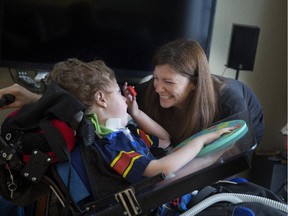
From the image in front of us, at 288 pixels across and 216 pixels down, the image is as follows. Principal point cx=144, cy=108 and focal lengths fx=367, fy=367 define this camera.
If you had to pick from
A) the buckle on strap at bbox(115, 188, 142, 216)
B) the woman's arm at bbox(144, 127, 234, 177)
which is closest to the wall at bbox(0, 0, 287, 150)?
the woman's arm at bbox(144, 127, 234, 177)

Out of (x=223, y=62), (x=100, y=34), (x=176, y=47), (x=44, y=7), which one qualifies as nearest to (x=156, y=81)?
Answer: (x=176, y=47)

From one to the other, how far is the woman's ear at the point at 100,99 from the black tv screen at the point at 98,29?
75 cm

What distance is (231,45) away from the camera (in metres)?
2.19

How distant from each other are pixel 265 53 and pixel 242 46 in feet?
1.64

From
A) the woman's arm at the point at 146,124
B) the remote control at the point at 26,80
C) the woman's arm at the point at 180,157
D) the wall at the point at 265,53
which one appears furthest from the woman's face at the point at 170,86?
the wall at the point at 265,53

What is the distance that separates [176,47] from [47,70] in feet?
2.28

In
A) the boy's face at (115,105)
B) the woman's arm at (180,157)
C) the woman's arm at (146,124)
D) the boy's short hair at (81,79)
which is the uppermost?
the boy's short hair at (81,79)

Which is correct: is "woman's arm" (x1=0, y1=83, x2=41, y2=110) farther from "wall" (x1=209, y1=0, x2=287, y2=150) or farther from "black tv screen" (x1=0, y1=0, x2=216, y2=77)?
"wall" (x1=209, y1=0, x2=287, y2=150)

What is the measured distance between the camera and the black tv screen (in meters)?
1.73

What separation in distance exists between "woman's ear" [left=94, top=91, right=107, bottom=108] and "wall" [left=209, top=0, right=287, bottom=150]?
57.0 inches

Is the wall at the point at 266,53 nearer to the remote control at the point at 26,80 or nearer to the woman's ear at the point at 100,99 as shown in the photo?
the remote control at the point at 26,80

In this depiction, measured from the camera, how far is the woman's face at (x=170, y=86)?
4.84ft

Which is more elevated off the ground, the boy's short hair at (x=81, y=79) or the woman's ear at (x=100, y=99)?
the boy's short hair at (x=81, y=79)

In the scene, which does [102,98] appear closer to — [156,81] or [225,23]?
[156,81]
